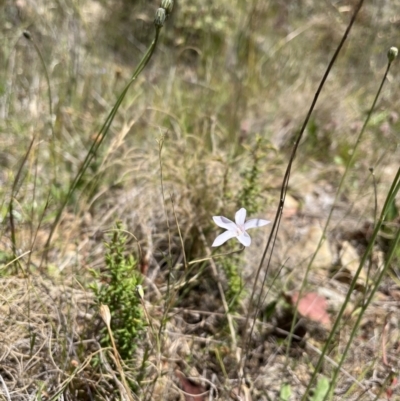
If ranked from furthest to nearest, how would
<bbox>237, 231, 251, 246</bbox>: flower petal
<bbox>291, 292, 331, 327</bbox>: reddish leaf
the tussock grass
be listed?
<bbox>291, 292, 331, 327</bbox>: reddish leaf → the tussock grass → <bbox>237, 231, 251, 246</bbox>: flower petal

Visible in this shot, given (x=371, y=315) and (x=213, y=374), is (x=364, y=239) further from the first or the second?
(x=213, y=374)

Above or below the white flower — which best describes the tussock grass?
below

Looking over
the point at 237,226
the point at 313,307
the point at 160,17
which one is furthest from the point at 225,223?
the point at 313,307

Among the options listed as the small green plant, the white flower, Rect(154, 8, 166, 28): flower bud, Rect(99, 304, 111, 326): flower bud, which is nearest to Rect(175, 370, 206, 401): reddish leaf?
the small green plant

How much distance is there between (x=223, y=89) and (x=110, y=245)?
1.63 m

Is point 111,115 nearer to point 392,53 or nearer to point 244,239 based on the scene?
point 244,239

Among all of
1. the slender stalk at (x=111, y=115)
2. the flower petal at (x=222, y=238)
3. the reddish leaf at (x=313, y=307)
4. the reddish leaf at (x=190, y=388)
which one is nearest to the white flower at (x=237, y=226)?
the flower petal at (x=222, y=238)

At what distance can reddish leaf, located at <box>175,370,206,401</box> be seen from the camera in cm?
Answer: 126

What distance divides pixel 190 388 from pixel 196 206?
638 mm

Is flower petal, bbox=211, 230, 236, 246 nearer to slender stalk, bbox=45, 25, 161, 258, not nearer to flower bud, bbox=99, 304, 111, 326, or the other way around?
flower bud, bbox=99, 304, 111, 326

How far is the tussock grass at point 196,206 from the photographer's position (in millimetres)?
1229

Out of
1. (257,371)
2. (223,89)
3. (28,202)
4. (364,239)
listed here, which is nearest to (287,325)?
(257,371)

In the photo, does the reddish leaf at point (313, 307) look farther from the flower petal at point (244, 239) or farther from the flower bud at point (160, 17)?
the flower bud at point (160, 17)

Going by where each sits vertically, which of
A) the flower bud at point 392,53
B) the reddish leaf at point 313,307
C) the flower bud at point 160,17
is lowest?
the reddish leaf at point 313,307
